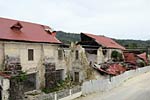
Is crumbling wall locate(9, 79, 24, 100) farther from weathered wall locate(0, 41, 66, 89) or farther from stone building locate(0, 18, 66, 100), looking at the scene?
weathered wall locate(0, 41, 66, 89)

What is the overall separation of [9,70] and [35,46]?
553 cm

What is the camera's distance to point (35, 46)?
3366cm

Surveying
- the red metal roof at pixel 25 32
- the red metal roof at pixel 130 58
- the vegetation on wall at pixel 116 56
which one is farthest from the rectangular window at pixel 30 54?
the red metal roof at pixel 130 58

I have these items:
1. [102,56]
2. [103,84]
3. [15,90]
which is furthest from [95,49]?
[15,90]

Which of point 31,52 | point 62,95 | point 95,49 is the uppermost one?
point 95,49

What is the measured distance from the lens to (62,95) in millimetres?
25141

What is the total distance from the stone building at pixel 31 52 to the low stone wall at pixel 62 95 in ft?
16.6

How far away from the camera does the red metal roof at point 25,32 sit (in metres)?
30.8

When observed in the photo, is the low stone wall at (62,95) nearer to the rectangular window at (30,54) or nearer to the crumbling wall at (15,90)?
the crumbling wall at (15,90)

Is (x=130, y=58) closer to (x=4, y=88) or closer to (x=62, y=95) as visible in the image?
(x=62, y=95)

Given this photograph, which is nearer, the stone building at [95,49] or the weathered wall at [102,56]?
the stone building at [95,49]

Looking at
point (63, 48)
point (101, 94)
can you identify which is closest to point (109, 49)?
point (63, 48)

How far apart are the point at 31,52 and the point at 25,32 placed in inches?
97.4

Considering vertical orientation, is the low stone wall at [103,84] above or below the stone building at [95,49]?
below
